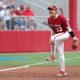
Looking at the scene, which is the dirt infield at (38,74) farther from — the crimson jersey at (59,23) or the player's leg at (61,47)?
the crimson jersey at (59,23)

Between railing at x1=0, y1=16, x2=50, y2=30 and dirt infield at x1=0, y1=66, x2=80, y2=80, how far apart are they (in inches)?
234

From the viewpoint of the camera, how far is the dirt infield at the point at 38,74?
10406 mm

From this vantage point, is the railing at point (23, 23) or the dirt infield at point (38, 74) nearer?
the dirt infield at point (38, 74)

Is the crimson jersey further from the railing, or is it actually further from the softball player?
the railing

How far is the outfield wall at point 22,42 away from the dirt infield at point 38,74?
6.00 metres

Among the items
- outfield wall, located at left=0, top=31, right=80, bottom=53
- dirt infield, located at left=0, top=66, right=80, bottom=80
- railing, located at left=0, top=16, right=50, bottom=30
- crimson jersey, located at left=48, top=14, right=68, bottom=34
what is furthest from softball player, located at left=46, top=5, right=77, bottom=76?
outfield wall, located at left=0, top=31, right=80, bottom=53

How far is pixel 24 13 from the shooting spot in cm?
1930

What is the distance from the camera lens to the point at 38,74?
36.7ft

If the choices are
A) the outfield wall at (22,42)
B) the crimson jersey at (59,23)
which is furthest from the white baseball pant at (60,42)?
the outfield wall at (22,42)

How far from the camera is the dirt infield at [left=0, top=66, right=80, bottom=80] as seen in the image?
10.4 metres

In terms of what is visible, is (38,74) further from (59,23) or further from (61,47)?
(59,23)

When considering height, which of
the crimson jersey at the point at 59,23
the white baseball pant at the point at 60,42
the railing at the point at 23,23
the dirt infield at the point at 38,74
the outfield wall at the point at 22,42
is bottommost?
the outfield wall at the point at 22,42

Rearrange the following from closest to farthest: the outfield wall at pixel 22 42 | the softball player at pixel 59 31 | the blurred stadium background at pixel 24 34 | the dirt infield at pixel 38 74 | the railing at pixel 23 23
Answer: the dirt infield at pixel 38 74, the softball player at pixel 59 31, the railing at pixel 23 23, the blurred stadium background at pixel 24 34, the outfield wall at pixel 22 42

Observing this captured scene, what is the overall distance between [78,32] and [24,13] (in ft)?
9.02
